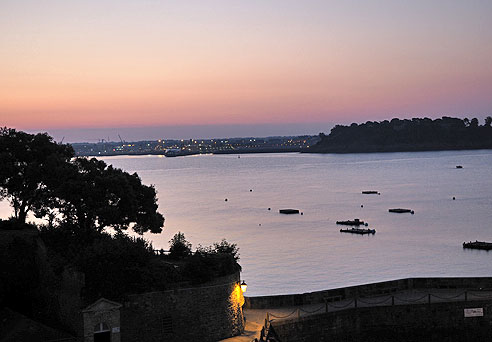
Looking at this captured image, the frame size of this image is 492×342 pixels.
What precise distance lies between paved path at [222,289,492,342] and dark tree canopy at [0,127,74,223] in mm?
11357

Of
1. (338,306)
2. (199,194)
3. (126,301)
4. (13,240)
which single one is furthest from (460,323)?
(199,194)

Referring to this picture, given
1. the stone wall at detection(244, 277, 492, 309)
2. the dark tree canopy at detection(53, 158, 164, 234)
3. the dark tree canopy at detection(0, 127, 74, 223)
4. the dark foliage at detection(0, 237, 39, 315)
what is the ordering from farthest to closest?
the dark tree canopy at detection(0, 127, 74, 223) < the dark tree canopy at detection(53, 158, 164, 234) < the stone wall at detection(244, 277, 492, 309) < the dark foliage at detection(0, 237, 39, 315)

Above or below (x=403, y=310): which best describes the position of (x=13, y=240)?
above

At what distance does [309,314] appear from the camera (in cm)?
2661

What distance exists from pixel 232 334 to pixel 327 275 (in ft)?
95.9

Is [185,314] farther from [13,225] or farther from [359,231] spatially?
[359,231]

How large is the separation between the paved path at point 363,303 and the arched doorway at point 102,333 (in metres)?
5.18

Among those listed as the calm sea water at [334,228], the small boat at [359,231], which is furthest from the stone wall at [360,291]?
the small boat at [359,231]

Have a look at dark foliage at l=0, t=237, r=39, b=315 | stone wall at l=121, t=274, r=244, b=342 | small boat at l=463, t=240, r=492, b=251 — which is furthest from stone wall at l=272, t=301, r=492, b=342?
small boat at l=463, t=240, r=492, b=251

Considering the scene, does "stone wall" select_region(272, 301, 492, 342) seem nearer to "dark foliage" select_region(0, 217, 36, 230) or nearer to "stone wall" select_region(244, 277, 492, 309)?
"stone wall" select_region(244, 277, 492, 309)

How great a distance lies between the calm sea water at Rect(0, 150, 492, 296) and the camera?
5459 centimetres

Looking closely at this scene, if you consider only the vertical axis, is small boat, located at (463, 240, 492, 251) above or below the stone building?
below

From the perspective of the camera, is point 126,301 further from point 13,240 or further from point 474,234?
point 474,234

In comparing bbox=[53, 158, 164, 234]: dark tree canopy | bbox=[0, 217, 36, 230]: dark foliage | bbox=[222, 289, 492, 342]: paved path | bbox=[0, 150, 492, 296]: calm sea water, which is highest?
bbox=[53, 158, 164, 234]: dark tree canopy
